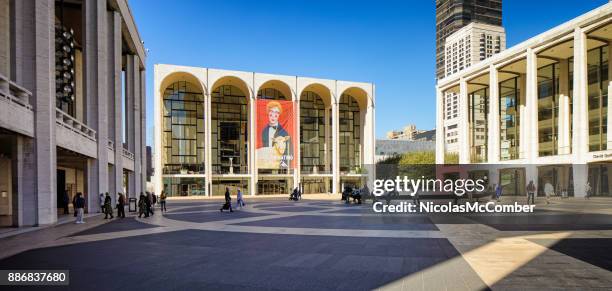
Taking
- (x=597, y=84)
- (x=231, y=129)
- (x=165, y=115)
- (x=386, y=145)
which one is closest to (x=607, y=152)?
(x=597, y=84)

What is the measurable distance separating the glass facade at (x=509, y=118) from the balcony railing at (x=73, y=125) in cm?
4740

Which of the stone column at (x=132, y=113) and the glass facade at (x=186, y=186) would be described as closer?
the stone column at (x=132, y=113)

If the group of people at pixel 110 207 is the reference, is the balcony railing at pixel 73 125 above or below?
above

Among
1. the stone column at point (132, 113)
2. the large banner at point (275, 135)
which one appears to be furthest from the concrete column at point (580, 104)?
the stone column at point (132, 113)

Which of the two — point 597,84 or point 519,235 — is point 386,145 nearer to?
point 597,84

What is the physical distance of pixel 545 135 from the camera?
48000mm

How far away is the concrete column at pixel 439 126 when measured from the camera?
6216 centimetres

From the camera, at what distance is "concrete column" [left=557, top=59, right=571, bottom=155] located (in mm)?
43406

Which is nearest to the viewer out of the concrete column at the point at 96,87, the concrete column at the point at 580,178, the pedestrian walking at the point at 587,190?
the concrete column at the point at 96,87

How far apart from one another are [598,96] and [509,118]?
14.7m

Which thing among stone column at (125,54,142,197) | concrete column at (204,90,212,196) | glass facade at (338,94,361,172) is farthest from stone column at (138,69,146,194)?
glass facade at (338,94,361,172)

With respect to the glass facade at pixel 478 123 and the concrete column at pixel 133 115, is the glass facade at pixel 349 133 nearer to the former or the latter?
the glass facade at pixel 478 123

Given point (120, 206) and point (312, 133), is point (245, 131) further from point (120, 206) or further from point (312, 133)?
point (120, 206)

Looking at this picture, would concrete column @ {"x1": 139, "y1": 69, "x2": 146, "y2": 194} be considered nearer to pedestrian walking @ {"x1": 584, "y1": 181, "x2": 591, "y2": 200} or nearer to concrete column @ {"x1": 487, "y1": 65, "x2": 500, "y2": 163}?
concrete column @ {"x1": 487, "y1": 65, "x2": 500, "y2": 163}
